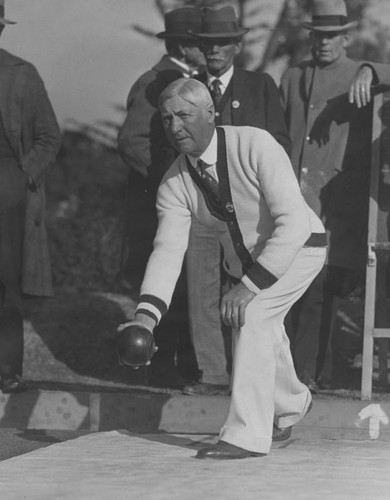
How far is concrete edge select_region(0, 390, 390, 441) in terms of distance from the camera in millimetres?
7070

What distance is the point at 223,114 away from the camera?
7.48 meters

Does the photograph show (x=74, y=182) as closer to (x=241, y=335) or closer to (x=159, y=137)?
(x=159, y=137)

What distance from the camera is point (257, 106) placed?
295 inches

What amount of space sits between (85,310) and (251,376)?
383 centimetres

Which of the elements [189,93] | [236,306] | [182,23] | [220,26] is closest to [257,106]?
[220,26]

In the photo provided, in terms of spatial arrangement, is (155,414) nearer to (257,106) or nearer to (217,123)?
(217,123)

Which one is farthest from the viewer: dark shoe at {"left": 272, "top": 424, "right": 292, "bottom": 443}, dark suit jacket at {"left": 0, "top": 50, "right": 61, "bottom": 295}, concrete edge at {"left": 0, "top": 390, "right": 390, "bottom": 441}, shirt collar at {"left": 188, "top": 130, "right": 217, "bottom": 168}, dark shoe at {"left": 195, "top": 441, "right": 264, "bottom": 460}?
dark suit jacket at {"left": 0, "top": 50, "right": 61, "bottom": 295}

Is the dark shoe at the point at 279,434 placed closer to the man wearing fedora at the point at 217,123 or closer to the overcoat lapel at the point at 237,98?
the man wearing fedora at the point at 217,123

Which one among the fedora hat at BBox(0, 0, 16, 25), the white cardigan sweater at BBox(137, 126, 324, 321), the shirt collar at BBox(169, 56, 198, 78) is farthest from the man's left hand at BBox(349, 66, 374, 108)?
the fedora hat at BBox(0, 0, 16, 25)

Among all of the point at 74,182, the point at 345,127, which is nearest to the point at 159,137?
the point at 345,127

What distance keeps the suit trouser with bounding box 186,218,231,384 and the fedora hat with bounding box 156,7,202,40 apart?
1.07 m

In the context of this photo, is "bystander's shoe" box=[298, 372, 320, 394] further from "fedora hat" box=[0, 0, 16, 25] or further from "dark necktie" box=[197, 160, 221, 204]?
"fedora hat" box=[0, 0, 16, 25]

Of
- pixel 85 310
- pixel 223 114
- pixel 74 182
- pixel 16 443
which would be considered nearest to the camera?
pixel 16 443

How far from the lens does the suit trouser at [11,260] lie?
297 inches
